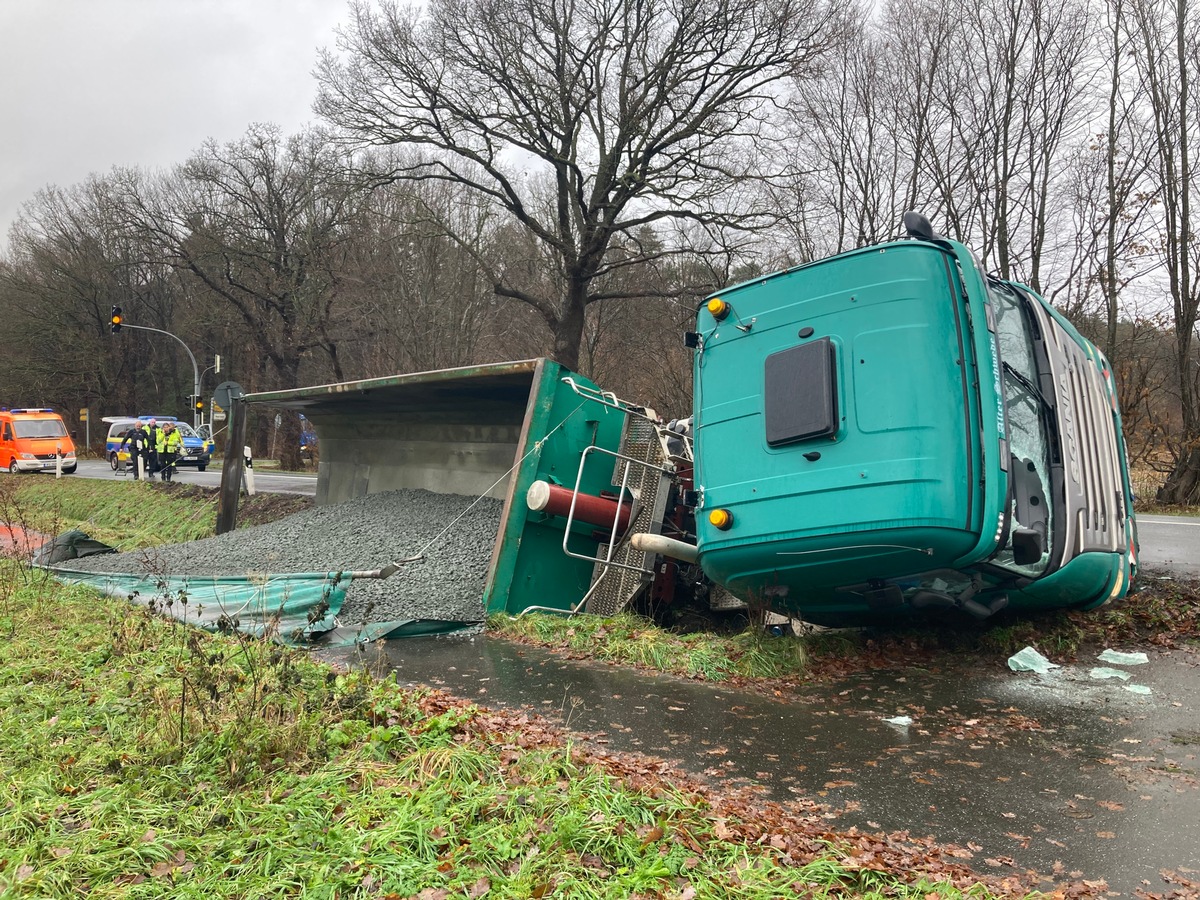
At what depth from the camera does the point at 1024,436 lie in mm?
5270

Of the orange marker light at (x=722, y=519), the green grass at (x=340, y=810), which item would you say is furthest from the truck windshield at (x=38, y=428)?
the orange marker light at (x=722, y=519)

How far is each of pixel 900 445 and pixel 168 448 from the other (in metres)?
22.2

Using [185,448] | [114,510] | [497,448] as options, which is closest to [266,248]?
[185,448]

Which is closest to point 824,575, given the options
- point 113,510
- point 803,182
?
point 803,182

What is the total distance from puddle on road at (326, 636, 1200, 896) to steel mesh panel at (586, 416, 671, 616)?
1.35 meters

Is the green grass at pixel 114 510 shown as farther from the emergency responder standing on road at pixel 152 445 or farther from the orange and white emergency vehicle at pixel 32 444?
the orange and white emergency vehicle at pixel 32 444

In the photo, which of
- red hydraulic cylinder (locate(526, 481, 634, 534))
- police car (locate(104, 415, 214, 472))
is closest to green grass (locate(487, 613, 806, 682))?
red hydraulic cylinder (locate(526, 481, 634, 534))

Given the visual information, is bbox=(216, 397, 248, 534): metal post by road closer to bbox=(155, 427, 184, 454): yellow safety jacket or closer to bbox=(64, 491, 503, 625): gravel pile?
bbox=(64, 491, 503, 625): gravel pile

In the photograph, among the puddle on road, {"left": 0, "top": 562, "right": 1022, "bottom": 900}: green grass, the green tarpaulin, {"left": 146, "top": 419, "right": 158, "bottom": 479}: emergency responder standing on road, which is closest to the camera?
{"left": 0, "top": 562, "right": 1022, "bottom": 900}: green grass

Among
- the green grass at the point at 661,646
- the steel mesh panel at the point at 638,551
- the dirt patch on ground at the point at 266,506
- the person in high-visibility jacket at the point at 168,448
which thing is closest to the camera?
the green grass at the point at 661,646

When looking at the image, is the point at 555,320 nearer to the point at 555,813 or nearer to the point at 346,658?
the point at 346,658

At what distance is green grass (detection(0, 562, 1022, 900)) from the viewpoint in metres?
2.88

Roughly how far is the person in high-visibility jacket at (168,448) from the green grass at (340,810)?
1993 centimetres

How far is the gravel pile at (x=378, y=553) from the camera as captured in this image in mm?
7688
